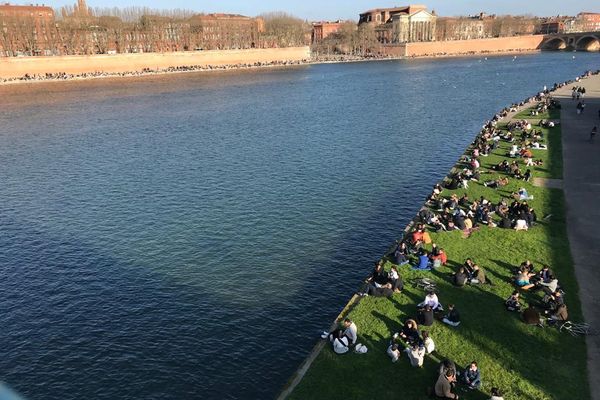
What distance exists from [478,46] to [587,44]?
3739 cm

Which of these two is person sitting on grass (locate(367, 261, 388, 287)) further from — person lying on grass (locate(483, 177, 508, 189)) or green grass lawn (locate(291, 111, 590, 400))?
person lying on grass (locate(483, 177, 508, 189))

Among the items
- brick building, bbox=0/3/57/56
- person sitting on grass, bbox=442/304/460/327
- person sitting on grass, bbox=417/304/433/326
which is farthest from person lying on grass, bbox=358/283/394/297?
brick building, bbox=0/3/57/56

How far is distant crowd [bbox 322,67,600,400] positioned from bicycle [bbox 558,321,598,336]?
7.3 inches

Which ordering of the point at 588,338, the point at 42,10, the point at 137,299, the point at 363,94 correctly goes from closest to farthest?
the point at 588,338 < the point at 137,299 < the point at 363,94 < the point at 42,10

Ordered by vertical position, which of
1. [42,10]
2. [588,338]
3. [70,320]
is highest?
[42,10]

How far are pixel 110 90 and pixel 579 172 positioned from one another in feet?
284

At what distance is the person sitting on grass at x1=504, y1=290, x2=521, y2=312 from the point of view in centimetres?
1570

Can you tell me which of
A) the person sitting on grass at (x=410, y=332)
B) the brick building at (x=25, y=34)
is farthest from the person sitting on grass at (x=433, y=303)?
the brick building at (x=25, y=34)

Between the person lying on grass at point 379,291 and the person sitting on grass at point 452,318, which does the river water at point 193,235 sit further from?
the person sitting on grass at point 452,318

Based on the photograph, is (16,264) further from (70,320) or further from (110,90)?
(110,90)

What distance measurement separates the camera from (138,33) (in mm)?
141125

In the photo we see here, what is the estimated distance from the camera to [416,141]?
4559 centimetres

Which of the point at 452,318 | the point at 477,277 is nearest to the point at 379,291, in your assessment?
the point at 452,318

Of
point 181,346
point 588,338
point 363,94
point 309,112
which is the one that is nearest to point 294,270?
point 181,346
